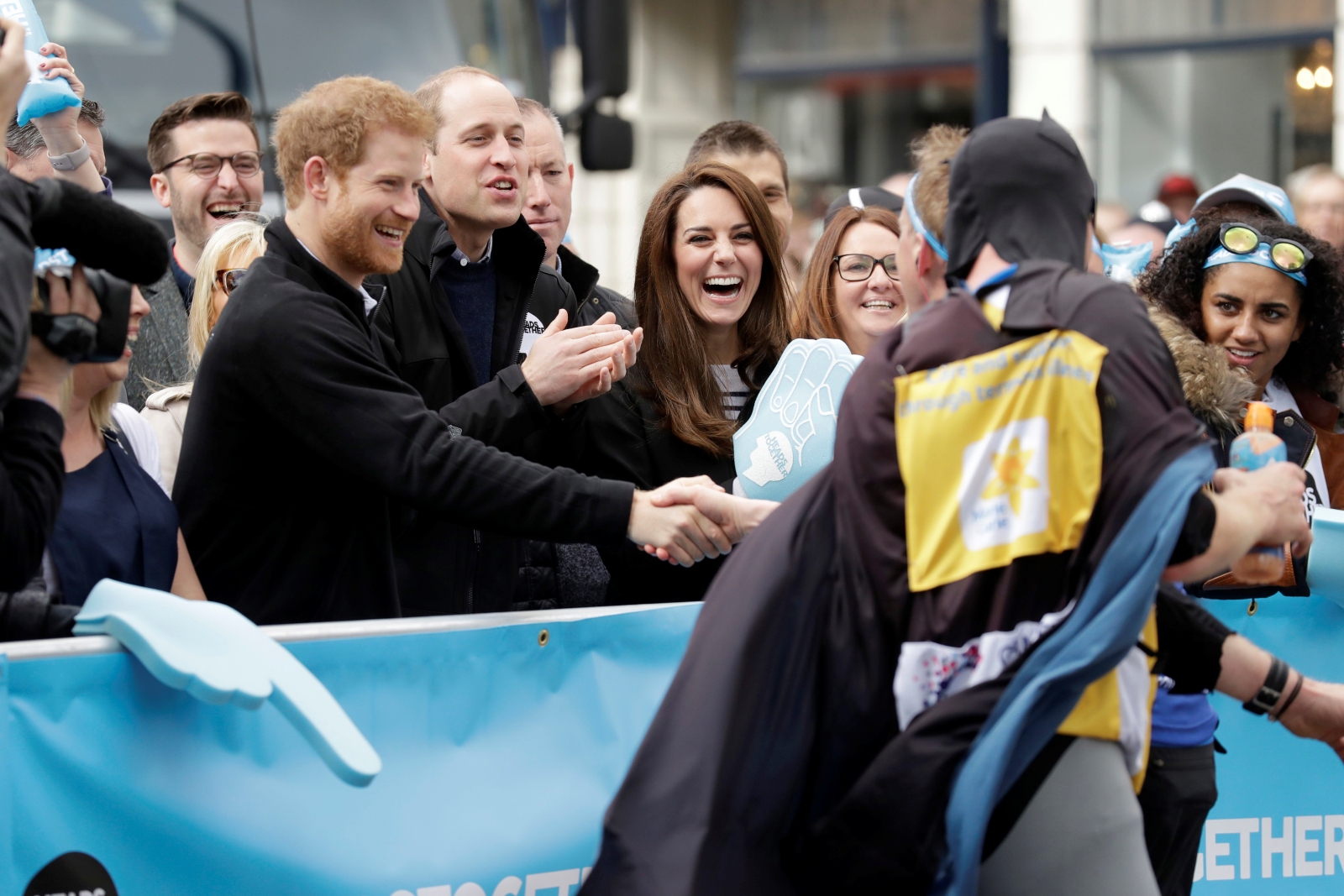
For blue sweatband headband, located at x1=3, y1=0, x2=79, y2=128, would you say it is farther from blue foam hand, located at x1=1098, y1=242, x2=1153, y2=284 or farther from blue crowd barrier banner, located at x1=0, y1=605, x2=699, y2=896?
blue foam hand, located at x1=1098, y1=242, x2=1153, y2=284

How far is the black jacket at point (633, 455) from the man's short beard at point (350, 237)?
2.52 ft

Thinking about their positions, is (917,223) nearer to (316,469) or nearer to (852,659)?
(852,659)

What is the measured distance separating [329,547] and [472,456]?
37cm

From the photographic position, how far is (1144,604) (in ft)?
7.43

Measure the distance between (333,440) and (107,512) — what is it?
460 millimetres

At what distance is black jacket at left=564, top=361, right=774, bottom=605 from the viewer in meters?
3.85

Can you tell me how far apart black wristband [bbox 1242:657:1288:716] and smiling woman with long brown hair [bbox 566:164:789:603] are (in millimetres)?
1370

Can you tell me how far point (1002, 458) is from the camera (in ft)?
7.56

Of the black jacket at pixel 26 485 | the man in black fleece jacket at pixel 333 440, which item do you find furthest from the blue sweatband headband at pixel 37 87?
the black jacket at pixel 26 485

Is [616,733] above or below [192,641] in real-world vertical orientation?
below

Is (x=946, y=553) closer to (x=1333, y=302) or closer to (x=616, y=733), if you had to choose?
(x=616, y=733)

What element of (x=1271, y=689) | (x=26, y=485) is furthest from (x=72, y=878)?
(x=1271, y=689)

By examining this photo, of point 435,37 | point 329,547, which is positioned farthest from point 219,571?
point 435,37

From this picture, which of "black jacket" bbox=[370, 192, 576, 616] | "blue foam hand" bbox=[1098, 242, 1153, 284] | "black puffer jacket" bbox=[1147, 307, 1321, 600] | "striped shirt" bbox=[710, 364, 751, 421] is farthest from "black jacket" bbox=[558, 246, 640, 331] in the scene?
"blue foam hand" bbox=[1098, 242, 1153, 284]
